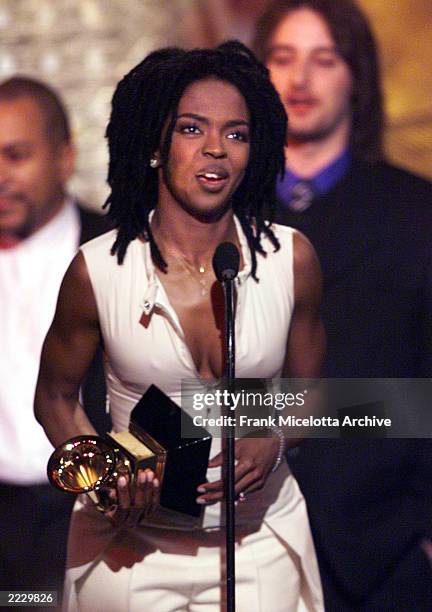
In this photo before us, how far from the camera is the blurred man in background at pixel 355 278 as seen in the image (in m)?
3.05

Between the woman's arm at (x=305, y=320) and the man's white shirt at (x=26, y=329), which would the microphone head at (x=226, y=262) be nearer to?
the woman's arm at (x=305, y=320)

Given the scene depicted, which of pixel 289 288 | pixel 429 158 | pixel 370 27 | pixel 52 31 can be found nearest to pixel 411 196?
pixel 429 158

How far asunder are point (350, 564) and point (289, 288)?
939mm

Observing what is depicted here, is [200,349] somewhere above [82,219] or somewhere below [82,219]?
below

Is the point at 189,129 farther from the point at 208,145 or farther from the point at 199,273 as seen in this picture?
the point at 199,273

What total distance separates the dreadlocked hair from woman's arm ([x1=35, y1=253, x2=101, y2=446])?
Answer: 0.38 ft

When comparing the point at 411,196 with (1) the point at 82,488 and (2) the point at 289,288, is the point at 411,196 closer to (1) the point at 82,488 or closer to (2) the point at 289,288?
(2) the point at 289,288

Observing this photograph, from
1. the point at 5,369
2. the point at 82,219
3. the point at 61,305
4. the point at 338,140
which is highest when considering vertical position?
the point at 338,140

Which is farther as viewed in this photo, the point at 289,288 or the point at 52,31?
the point at 52,31

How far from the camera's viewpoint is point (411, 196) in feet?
10.7

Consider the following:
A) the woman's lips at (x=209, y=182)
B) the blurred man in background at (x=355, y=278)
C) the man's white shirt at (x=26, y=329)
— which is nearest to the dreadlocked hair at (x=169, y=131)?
the woman's lips at (x=209, y=182)

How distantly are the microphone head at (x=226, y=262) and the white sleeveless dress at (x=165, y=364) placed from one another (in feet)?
0.81

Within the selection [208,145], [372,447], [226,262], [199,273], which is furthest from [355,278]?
[226,262]

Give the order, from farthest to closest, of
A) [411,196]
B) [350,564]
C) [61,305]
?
1. [411,196]
2. [350,564]
3. [61,305]
